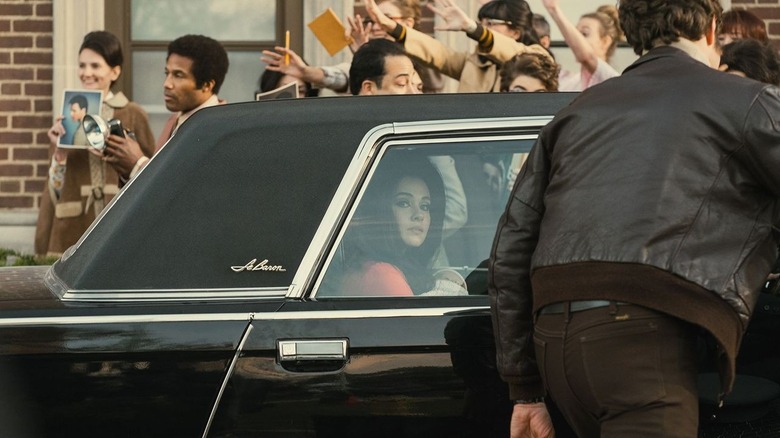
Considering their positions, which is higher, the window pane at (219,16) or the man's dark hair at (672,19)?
the man's dark hair at (672,19)

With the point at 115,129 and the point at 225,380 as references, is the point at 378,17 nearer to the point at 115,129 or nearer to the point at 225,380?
the point at 115,129

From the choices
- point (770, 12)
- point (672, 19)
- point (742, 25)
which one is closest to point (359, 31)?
point (742, 25)

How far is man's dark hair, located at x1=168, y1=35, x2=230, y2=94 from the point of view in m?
6.23

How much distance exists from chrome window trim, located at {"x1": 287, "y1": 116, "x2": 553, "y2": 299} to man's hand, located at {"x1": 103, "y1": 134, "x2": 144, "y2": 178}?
9.13 ft

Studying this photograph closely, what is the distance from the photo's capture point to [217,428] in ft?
10.7

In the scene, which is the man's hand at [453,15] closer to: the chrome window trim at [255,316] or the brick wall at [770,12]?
the chrome window trim at [255,316]

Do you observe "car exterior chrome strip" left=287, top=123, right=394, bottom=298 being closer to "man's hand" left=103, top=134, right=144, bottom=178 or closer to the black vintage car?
the black vintage car

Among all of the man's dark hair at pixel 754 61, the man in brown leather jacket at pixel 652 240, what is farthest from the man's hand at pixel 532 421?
the man's dark hair at pixel 754 61

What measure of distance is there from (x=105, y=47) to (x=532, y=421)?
460 cm

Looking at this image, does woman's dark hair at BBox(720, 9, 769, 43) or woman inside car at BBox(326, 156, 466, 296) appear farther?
woman's dark hair at BBox(720, 9, 769, 43)

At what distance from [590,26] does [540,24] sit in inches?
19.6

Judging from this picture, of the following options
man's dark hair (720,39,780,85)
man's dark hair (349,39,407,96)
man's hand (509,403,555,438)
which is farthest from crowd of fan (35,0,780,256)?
man's hand (509,403,555,438)

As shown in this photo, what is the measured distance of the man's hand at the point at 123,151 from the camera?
6.07m

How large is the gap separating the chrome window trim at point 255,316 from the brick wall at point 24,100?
6.32m
